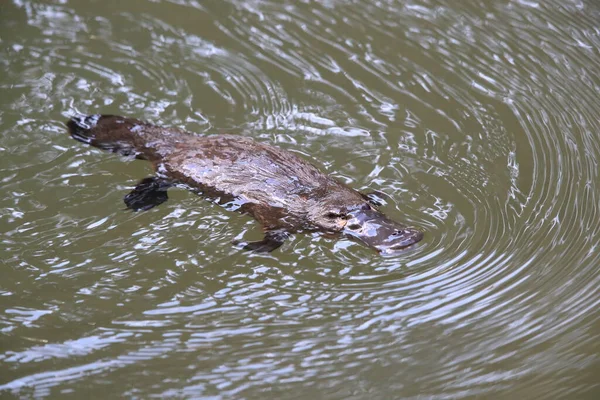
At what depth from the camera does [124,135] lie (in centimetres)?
447

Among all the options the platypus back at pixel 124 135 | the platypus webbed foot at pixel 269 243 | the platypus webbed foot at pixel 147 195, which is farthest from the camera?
the platypus back at pixel 124 135

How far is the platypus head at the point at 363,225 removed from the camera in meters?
3.86

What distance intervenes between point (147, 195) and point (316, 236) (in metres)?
1.02

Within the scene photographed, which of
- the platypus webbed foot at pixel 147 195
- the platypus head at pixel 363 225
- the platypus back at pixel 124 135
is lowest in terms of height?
the platypus head at pixel 363 225

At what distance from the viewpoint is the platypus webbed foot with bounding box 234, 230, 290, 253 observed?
3.84 meters

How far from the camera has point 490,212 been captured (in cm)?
407

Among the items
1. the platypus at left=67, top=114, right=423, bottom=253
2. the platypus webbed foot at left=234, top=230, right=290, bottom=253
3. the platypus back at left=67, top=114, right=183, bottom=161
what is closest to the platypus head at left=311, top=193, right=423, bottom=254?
the platypus at left=67, top=114, right=423, bottom=253

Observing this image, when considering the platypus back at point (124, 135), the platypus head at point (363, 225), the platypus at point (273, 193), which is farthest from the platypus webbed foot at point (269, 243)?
the platypus back at point (124, 135)

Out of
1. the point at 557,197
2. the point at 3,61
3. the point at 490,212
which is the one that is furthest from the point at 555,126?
the point at 3,61

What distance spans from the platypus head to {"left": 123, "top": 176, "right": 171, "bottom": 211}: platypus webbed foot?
3.08 ft

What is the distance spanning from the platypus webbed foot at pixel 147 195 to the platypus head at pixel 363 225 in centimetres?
94

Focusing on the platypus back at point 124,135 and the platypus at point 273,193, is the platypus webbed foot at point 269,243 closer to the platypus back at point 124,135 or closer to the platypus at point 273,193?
the platypus at point 273,193

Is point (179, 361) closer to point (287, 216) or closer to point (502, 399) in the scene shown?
point (287, 216)

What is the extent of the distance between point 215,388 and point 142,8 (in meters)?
3.68
